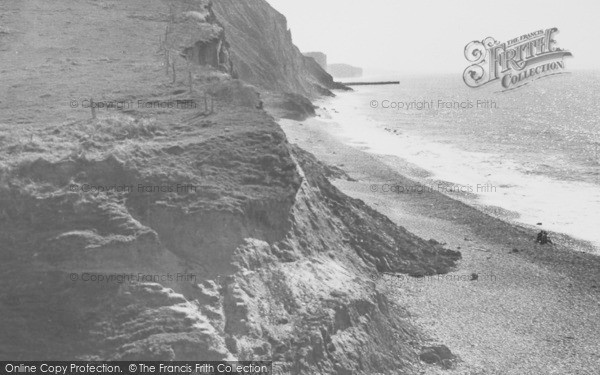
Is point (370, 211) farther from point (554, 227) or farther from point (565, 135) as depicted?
point (565, 135)

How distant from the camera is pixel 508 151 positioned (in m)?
62.6

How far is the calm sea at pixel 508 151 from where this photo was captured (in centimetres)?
3750

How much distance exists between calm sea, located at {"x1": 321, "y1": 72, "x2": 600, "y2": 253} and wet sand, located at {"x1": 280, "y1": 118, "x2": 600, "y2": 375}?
4978mm

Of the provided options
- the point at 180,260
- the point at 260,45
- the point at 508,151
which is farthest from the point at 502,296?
the point at 260,45

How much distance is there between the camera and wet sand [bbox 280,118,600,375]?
1652cm

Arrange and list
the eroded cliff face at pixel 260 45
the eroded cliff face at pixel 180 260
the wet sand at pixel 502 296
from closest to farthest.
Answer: the eroded cliff face at pixel 180 260 → the wet sand at pixel 502 296 → the eroded cliff face at pixel 260 45

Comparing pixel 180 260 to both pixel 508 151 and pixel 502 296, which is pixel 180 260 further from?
pixel 508 151

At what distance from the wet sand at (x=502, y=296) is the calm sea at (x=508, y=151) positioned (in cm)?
498

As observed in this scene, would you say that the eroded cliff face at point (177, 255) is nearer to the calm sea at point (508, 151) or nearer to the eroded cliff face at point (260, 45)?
the calm sea at point (508, 151)

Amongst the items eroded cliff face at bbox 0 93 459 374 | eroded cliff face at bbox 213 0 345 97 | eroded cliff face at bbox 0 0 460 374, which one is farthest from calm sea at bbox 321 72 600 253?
eroded cliff face at bbox 0 93 459 374

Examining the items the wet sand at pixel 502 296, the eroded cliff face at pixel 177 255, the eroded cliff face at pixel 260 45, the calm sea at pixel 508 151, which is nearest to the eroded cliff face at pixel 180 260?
the eroded cliff face at pixel 177 255

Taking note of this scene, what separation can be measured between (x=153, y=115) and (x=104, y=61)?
1034 centimetres

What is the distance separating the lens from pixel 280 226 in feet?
48.8

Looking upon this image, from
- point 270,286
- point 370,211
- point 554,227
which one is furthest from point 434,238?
point 270,286
